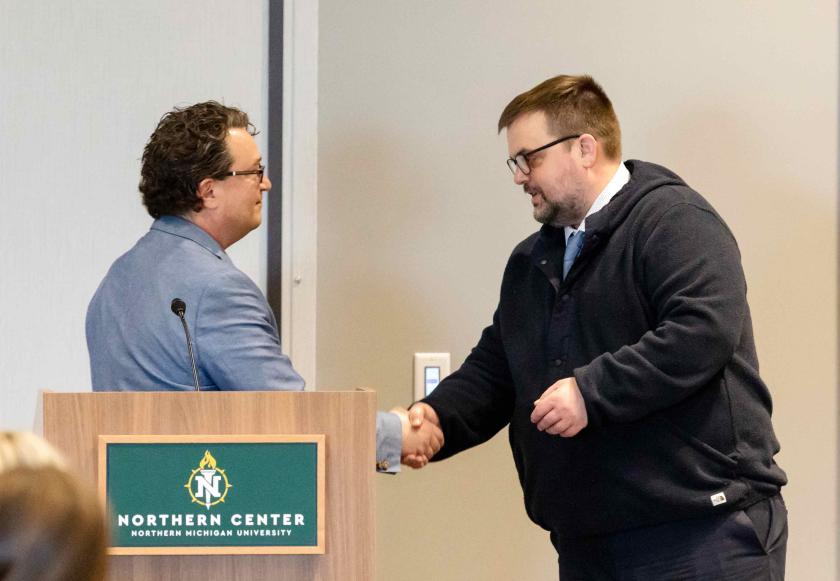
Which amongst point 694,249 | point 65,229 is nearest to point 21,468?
point 694,249

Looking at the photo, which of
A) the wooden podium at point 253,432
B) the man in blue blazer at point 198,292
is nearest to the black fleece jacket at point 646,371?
the man in blue blazer at point 198,292

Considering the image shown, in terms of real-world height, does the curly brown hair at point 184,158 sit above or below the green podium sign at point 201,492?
above

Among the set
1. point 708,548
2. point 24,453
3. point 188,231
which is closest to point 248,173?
point 188,231

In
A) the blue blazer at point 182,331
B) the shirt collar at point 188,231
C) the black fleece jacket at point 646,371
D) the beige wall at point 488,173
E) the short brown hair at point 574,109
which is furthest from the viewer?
the beige wall at point 488,173

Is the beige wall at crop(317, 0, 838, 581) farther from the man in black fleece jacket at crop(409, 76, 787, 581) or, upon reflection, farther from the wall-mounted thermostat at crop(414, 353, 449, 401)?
the man in black fleece jacket at crop(409, 76, 787, 581)

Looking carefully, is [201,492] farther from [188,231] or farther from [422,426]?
[422,426]

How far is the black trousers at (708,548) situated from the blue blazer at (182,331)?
0.55 m

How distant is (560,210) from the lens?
261 centimetres

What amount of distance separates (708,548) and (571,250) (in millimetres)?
696

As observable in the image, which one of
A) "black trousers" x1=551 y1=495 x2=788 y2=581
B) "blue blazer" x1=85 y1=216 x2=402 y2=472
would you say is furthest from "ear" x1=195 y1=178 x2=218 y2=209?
"black trousers" x1=551 y1=495 x2=788 y2=581

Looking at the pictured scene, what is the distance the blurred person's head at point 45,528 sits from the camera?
0.68 metres

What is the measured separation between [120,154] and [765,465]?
190cm

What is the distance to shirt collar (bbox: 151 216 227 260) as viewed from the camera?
242cm

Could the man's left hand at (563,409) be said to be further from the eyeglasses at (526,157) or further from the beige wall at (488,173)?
the beige wall at (488,173)
